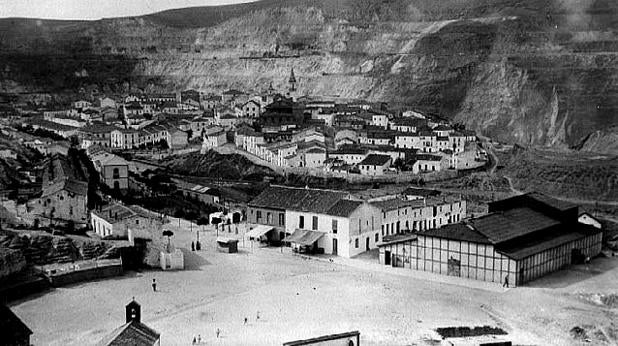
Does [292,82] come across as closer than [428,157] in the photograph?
No

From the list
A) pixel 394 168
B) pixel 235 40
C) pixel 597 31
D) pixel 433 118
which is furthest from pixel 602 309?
pixel 235 40

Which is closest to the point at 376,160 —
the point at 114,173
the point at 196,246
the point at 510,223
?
the point at 114,173

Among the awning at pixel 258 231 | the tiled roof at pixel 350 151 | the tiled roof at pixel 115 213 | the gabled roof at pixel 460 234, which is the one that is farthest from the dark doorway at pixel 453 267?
the tiled roof at pixel 350 151

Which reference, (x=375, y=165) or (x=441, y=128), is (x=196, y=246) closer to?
(x=375, y=165)

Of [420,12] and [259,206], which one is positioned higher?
[420,12]

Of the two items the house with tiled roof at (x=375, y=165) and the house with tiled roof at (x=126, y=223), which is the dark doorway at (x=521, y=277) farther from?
the house with tiled roof at (x=375, y=165)

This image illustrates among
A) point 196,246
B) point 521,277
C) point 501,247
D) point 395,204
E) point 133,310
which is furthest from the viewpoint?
point 395,204

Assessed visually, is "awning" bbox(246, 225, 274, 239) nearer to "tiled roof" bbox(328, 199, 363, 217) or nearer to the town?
the town

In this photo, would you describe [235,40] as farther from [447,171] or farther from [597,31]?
[447,171]
